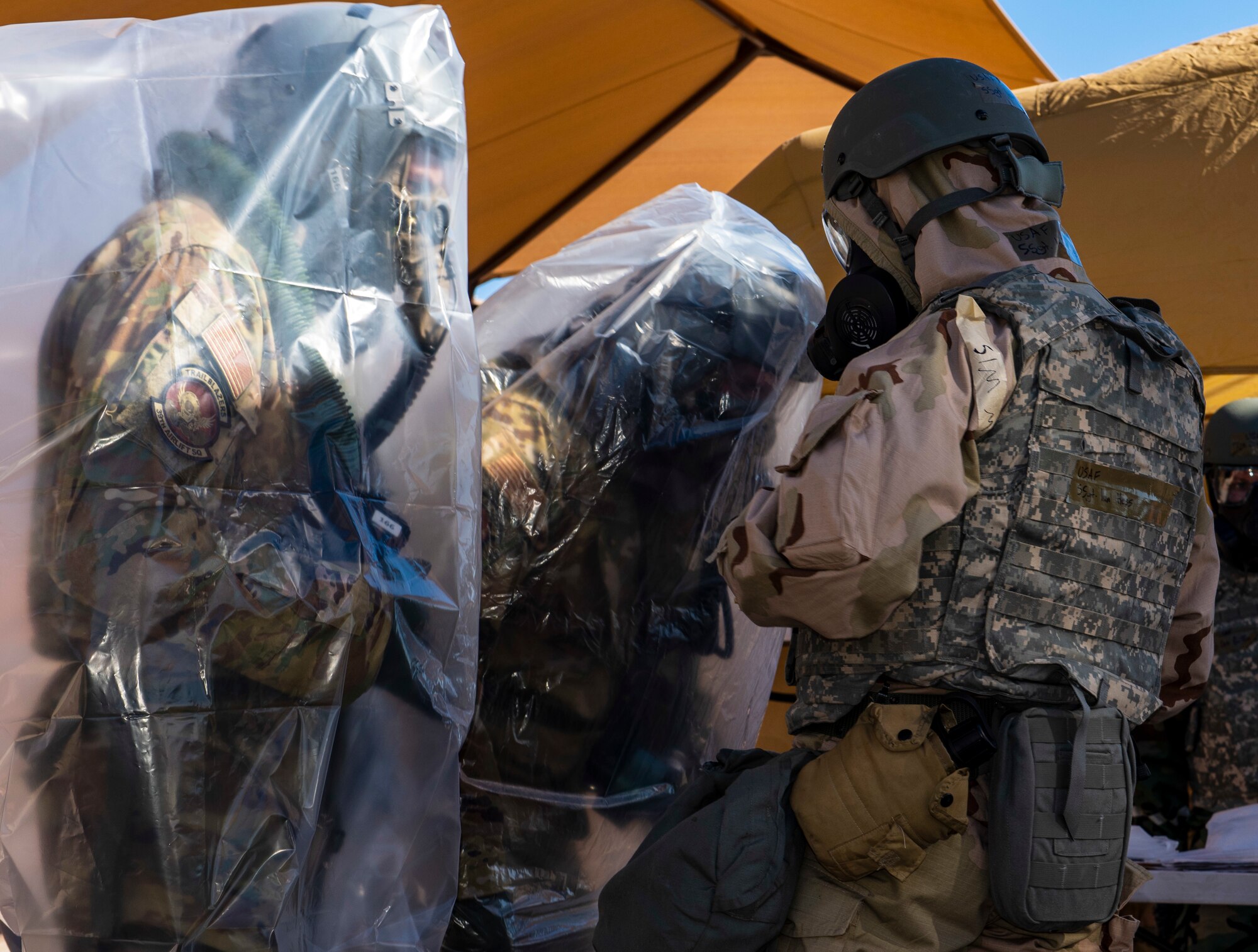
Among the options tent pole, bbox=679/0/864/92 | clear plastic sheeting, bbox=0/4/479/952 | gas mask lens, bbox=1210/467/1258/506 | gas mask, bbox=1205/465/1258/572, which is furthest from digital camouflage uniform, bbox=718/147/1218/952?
tent pole, bbox=679/0/864/92

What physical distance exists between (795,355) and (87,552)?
1.23 m

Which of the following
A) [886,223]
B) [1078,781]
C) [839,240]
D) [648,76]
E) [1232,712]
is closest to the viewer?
[1078,781]

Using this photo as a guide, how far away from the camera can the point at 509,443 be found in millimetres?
1754

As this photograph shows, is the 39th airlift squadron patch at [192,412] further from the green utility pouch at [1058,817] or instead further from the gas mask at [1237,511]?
the gas mask at [1237,511]

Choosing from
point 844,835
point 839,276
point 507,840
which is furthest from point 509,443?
point 839,276

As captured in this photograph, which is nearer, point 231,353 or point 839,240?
point 231,353

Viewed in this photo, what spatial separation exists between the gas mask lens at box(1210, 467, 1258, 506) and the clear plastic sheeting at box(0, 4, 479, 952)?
9.40 feet

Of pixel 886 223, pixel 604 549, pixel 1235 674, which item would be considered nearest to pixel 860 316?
pixel 886 223

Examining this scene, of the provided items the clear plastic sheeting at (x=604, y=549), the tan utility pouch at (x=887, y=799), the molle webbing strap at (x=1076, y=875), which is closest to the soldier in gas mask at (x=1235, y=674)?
the clear plastic sheeting at (x=604, y=549)

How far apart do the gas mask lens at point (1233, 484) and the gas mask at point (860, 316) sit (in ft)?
8.08

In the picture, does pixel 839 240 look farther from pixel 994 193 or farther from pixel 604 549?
pixel 604 549

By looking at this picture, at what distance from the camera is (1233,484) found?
350 centimetres

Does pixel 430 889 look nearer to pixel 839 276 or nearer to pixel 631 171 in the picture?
pixel 839 276

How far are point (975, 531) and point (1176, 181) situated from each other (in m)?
2.70
